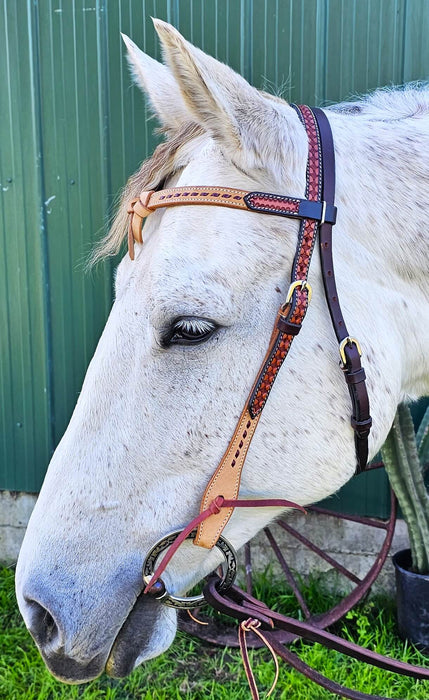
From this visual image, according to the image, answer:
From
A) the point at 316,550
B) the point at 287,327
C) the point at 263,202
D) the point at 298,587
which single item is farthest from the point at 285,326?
the point at 298,587

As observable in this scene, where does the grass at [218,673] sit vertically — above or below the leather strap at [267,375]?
below

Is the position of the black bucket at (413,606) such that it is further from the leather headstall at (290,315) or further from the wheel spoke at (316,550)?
the leather headstall at (290,315)

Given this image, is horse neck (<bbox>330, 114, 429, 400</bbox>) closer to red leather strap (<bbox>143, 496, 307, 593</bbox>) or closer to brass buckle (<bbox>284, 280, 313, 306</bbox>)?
brass buckle (<bbox>284, 280, 313, 306</bbox>)

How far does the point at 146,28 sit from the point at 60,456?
2.22 meters

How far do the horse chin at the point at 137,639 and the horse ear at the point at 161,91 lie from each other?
1.03 metres

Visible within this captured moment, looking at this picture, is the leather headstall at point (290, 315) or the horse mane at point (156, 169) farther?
the horse mane at point (156, 169)

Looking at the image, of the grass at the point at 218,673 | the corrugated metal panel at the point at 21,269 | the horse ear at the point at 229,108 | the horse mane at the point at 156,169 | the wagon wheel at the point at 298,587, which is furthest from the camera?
the corrugated metal panel at the point at 21,269

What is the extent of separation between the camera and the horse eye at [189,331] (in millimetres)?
1088

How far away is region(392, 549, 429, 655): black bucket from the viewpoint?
230 cm

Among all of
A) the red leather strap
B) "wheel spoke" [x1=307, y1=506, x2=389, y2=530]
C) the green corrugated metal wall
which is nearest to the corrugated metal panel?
the green corrugated metal wall

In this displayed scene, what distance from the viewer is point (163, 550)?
3.76ft

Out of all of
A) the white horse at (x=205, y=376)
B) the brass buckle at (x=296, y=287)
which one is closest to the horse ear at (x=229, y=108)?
Answer: the white horse at (x=205, y=376)

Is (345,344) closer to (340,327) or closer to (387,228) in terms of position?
(340,327)

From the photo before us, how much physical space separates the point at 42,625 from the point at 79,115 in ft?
7.76
